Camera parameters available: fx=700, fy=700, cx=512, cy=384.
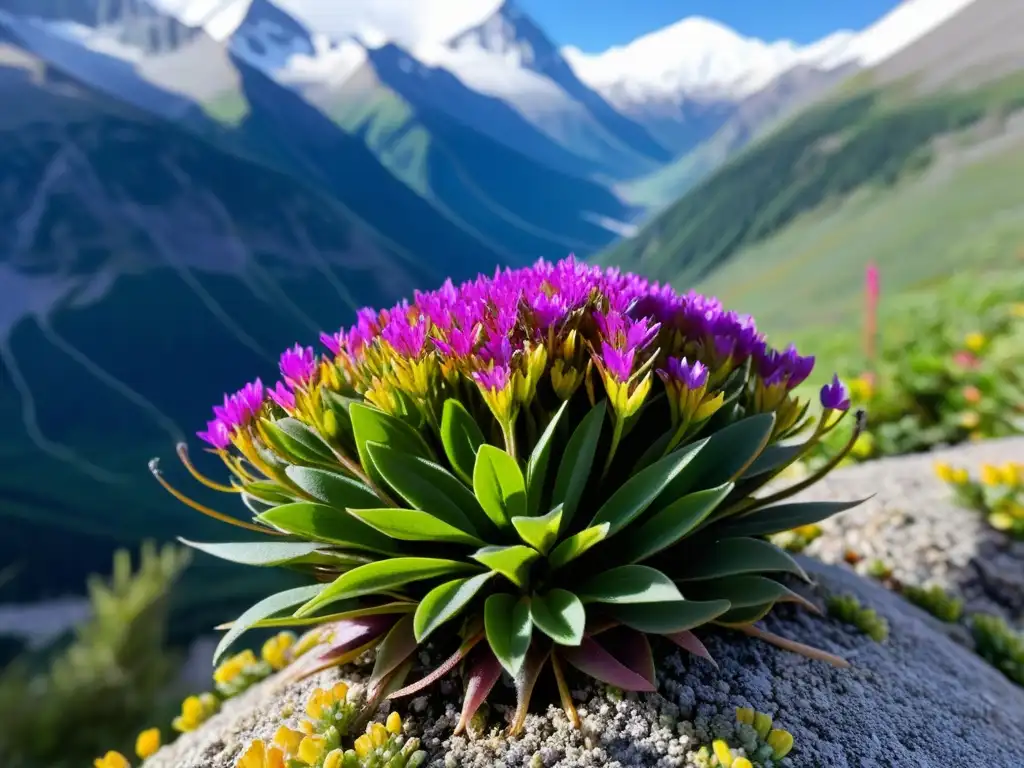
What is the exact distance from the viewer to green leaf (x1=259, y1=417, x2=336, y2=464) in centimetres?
178

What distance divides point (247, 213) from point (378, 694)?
35019 mm

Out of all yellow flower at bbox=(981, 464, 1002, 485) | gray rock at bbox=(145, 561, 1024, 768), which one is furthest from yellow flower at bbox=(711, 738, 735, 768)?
yellow flower at bbox=(981, 464, 1002, 485)

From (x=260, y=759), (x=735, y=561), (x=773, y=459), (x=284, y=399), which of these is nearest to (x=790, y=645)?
(x=735, y=561)

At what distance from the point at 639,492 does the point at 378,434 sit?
0.62 m

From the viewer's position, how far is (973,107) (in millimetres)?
33562

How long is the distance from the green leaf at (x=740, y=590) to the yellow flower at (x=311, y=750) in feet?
3.04

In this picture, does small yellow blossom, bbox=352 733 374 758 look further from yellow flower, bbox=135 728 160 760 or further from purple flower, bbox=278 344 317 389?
yellow flower, bbox=135 728 160 760

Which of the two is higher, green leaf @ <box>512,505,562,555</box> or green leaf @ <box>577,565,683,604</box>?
green leaf @ <box>512,505,562,555</box>

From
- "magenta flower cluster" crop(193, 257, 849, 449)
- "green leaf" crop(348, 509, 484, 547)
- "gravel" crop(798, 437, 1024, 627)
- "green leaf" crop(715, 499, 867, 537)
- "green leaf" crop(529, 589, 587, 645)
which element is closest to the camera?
"green leaf" crop(529, 589, 587, 645)

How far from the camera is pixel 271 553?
176 centimetres

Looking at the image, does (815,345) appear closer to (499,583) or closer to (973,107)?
(499,583)

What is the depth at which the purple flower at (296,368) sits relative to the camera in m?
1.86

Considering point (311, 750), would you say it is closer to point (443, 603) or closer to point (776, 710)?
point (443, 603)

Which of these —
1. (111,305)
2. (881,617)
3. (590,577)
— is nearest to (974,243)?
(881,617)
